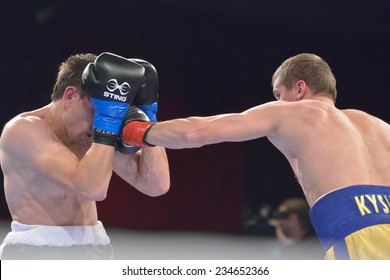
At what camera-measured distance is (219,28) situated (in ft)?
23.0

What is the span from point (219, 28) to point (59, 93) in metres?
4.46

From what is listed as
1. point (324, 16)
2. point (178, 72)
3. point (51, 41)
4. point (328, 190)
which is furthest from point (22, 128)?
point (324, 16)

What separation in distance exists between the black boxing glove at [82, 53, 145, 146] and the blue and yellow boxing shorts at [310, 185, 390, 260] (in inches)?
36.0

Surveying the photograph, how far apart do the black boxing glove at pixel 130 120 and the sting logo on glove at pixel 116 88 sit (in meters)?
0.14

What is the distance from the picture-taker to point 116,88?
2588 millimetres

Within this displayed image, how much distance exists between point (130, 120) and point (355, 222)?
3.47 feet

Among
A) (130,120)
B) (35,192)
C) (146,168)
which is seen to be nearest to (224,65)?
(146,168)

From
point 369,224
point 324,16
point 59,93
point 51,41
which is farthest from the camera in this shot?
point 324,16

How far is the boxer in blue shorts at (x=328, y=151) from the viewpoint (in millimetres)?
2451

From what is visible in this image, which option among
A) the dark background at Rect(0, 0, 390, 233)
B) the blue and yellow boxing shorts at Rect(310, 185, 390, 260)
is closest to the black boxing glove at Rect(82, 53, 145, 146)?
the blue and yellow boxing shorts at Rect(310, 185, 390, 260)

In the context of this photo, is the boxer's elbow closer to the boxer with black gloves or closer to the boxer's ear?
the boxer with black gloves

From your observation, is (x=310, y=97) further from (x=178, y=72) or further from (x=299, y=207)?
(x=178, y=72)

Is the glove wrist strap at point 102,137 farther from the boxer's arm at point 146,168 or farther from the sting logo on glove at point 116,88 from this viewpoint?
the boxer's arm at point 146,168

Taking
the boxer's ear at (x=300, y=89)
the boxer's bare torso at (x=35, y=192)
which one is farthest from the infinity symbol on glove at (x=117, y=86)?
the boxer's ear at (x=300, y=89)
